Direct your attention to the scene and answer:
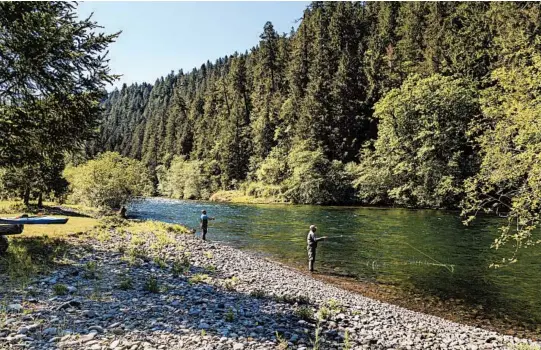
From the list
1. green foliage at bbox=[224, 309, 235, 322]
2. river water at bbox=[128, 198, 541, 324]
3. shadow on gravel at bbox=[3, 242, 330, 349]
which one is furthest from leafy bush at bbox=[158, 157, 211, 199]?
green foliage at bbox=[224, 309, 235, 322]

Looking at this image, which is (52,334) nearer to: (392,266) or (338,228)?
(392,266)

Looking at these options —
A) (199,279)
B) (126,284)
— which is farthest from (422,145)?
(126,284)

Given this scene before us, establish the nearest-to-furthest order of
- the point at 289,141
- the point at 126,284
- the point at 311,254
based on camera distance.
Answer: the point at 126,284, the point at 311,254, the point at 289,141

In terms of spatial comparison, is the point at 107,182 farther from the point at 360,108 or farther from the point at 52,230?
the point at 360,108

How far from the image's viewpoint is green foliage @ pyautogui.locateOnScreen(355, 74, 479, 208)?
5484cm

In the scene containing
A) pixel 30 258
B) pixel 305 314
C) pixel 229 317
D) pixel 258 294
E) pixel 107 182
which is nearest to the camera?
pixel 229 317

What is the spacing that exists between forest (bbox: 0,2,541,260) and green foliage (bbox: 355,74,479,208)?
0.60 feet

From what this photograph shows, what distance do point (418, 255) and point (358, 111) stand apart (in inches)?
2288

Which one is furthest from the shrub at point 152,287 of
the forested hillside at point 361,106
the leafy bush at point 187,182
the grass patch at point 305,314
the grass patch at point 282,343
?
the leafy bush at point 187,182

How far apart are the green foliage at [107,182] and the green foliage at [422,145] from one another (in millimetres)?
34776

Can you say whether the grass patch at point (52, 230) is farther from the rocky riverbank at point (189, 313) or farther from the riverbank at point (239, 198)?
the riverbank at point (239, 198)

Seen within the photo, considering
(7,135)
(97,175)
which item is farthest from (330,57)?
(7,135)

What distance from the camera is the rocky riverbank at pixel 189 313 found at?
781 centimetres

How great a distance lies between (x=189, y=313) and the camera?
954 centimetres
